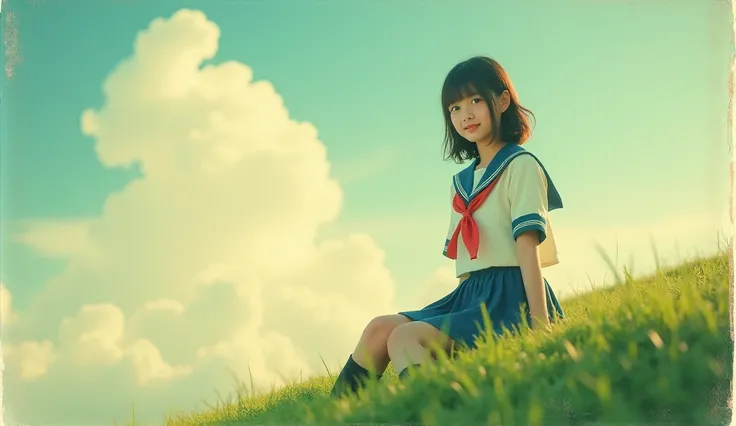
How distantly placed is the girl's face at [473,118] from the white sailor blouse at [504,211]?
13 cm

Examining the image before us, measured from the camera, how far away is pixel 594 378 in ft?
5.77

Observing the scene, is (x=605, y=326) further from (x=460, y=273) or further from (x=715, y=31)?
(x=715, y=31)

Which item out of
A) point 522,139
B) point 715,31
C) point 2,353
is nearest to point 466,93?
point 522,139

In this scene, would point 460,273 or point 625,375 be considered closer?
point 625,375

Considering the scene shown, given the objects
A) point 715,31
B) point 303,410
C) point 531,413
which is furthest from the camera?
point 715,31

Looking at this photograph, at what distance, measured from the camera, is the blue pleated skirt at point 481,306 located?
2.73m

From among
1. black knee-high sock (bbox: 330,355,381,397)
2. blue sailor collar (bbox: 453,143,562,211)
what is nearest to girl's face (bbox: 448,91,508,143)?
blue sailor collar (bbox: 453,143,562,211)

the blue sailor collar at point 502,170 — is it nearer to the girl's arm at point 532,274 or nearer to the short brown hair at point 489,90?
the short brown hair at point 489,90

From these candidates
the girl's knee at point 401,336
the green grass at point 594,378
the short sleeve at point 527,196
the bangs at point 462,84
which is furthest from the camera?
the bangs at point 462,84

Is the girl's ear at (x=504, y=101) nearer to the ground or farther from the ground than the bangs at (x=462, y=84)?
nearer to the ground

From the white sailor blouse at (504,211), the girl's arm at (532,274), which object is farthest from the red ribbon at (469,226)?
the girl's arm at (532,274)

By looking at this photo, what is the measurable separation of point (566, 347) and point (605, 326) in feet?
0.52

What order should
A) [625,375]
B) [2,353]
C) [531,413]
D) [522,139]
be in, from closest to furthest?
[531,413] → [625,375] → [2,353] → [522,139]

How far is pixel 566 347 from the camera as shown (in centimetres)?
194
